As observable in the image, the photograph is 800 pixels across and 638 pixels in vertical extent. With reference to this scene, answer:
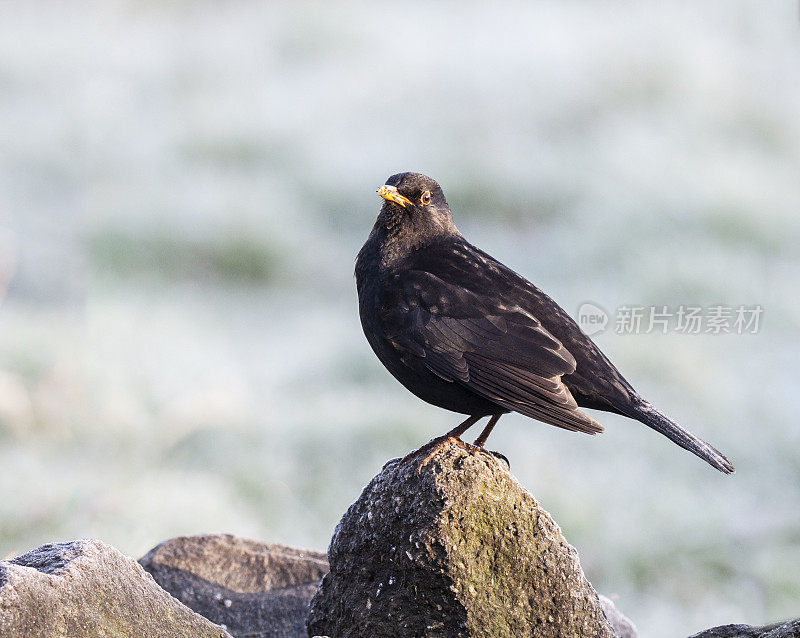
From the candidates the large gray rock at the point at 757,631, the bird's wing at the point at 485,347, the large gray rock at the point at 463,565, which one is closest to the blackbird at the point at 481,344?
the bird's wing at the point at 485,347

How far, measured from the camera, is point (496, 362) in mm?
4805

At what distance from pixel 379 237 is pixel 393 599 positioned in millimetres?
1832

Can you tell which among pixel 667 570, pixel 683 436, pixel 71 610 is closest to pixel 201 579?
pixel 71 610

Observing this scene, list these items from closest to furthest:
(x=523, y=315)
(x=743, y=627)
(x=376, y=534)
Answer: (x=743, y=627) → (x=376, y=534) → (x=523, y=315)

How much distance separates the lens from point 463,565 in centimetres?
437

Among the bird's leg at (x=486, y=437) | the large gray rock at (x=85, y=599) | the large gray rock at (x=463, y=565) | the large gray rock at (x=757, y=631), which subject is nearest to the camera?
the large gray rock at (x=85, y=599)

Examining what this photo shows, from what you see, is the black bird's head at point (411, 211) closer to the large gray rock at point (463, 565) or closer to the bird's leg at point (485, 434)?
the bird's leg at point (485, 434)

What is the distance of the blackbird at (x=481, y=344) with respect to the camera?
4699 mm

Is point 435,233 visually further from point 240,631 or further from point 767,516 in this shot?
point 767,516

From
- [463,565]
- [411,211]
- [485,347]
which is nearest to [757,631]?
[463,565]

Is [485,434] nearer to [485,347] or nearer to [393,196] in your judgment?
[485,347]

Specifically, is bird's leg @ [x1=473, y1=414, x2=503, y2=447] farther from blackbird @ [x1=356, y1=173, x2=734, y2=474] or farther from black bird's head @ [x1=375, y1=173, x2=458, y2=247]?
black bird's head @ [x1=375, y1=173, x2=458, y2=247]

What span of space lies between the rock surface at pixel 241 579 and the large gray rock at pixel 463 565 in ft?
2.59

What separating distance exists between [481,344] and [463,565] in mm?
1052
